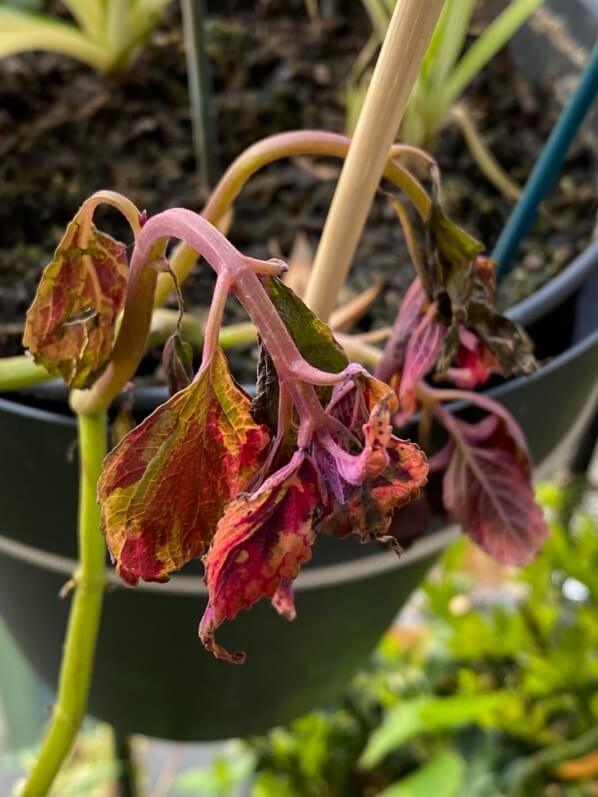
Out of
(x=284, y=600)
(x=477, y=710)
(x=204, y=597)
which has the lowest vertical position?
(x=477, y=710)

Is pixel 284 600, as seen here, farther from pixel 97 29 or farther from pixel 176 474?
pixel 97 29

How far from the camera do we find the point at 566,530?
2.57 ft

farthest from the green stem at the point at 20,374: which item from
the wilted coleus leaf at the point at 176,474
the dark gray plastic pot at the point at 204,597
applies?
the wilted coleus leaf at the point at 176,474

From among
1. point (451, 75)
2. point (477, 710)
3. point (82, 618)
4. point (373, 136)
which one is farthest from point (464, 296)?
point (477, 710)

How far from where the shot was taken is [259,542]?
19 centimetres

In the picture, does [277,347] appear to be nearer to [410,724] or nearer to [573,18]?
[573,18]

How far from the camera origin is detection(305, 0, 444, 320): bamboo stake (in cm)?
21

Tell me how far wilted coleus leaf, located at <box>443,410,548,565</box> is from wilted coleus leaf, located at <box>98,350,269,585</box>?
0.48ft

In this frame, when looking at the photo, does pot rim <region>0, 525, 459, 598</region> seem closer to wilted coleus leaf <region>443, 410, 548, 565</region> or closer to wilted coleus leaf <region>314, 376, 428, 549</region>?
wilted coleus leaf <region>443, 410, 548, 565</region>

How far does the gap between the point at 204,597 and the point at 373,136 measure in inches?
8.4

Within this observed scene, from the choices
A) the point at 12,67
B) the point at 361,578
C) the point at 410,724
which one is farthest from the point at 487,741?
the point at 12,67

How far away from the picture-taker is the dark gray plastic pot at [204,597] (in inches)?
13.3

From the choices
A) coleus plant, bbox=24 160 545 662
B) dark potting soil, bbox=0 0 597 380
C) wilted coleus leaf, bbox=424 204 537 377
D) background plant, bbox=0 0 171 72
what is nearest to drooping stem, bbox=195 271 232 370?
coleus plant, bbox=24 160 545 662

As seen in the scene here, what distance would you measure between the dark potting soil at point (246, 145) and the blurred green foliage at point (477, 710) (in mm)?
338
